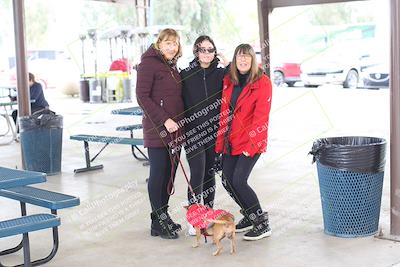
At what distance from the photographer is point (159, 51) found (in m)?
4.69

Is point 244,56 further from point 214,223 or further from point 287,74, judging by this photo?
point 287,74

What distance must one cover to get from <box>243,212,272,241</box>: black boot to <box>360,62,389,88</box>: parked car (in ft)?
54.9

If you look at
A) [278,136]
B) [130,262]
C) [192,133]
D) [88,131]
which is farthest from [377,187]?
[88,131]

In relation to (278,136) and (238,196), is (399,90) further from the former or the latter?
(278,136)

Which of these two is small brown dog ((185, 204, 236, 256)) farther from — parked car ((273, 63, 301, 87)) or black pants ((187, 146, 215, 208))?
parked car ((273, 63, 301, 87))

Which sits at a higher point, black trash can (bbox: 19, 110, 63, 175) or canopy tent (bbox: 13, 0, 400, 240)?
canopy tent (bbox: 13, 0, 400, 240)

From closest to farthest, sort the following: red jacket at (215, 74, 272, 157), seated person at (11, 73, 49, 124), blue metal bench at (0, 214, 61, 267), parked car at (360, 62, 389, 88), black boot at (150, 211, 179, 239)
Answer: blue metal bench at (0, 214, 61, 267), red jacket at (215, 74, 272, 157), black boot at (150, 211, 179, 239), seated person at (11, 73, 49, 124), parked car at (360, 62, 389, 88)

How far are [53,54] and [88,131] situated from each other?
1896cm

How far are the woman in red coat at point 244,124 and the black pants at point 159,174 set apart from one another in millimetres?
381

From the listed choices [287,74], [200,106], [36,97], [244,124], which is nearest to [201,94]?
[200,106]

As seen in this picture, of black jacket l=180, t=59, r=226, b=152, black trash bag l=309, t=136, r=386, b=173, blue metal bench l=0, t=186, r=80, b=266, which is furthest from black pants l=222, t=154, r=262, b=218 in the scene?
blue metal bench l=0, t=186, r=80, b=266

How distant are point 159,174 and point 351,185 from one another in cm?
138

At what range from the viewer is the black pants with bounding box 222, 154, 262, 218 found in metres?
4.66

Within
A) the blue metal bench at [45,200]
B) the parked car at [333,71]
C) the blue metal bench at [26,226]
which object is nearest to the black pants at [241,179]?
the blue metal bench at [45,200]
